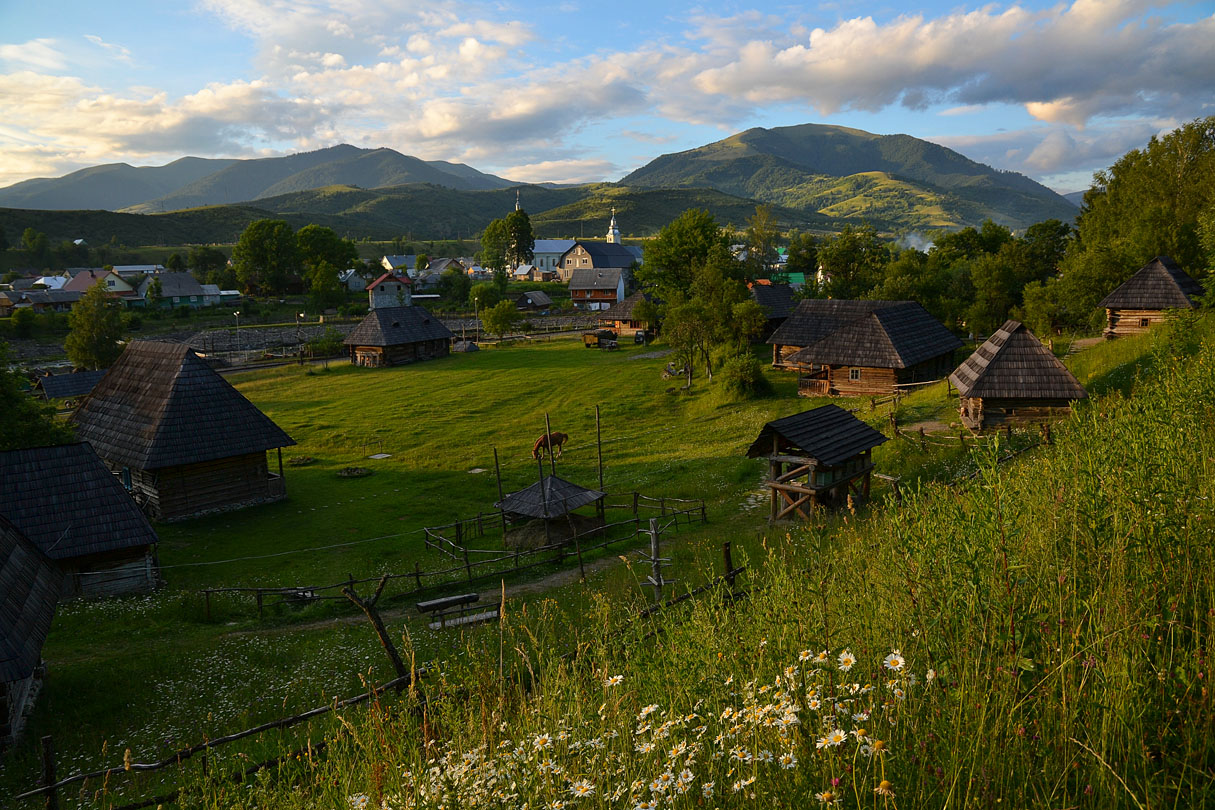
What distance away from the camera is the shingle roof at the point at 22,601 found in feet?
36.0

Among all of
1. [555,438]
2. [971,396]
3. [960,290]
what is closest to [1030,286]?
[960,290]

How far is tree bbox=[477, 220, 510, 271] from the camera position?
360 ft

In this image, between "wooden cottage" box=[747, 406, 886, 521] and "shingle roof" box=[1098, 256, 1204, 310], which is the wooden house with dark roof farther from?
"shingle roof" box=[1098, 256, 1204, 310]

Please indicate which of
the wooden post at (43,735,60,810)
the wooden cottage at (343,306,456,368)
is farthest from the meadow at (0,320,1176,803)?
the wooden cottage at (343,306,456,368)

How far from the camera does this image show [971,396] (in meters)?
25.1

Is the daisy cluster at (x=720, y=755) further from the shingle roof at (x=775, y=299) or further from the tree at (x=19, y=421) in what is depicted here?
the shingle roof at (x=775, y=299)

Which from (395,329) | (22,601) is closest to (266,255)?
(395,329)

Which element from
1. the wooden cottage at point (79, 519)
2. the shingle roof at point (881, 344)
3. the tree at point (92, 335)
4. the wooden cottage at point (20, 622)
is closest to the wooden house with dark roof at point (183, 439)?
the wooden cottage at point (79, 519)

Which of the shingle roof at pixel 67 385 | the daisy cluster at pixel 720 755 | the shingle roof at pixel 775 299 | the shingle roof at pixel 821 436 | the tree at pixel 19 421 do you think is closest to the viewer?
the daisy cluster at pixel 720 755

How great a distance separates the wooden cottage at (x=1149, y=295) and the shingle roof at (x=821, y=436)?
79.6ft

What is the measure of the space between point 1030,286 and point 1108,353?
14791mm

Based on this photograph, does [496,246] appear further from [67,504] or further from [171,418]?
[67,504]

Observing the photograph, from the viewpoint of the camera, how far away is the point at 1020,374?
81.9ft

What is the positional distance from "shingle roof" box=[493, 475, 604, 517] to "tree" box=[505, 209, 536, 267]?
332 ft
